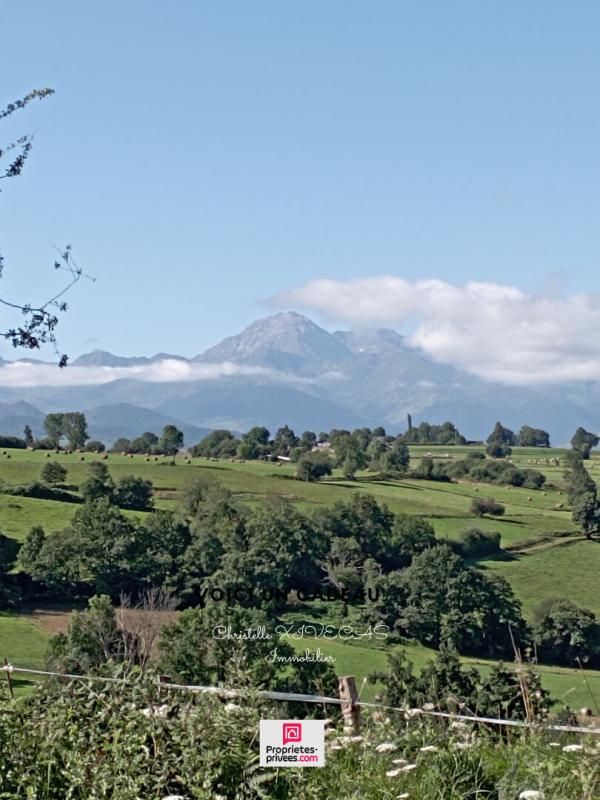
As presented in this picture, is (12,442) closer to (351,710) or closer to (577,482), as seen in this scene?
(577,482)

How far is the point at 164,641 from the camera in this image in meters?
38.8

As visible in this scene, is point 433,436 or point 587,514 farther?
point 433,436

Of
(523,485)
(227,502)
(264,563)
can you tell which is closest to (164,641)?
(264,563)

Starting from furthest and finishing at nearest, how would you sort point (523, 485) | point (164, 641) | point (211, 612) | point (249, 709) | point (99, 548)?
point (523, 485) → point (99, 548) → point (211, 612) → point (164, 641) → point (249, 709)

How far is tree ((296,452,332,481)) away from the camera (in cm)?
10431

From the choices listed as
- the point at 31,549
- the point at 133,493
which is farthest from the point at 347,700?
the point at 133,493

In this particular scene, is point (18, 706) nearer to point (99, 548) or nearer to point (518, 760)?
point (518, 760)

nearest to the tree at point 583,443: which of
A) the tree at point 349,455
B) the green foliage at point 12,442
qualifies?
the tree at point 349,455

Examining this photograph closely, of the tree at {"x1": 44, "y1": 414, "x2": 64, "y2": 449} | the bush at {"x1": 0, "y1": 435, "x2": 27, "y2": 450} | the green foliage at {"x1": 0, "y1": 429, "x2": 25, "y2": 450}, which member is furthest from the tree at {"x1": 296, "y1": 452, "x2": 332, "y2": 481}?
the tree at {"x1": 44, "y1": 414, "x2": 64, "y2": 449}

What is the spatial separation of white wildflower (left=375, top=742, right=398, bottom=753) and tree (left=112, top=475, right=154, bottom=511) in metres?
76.4

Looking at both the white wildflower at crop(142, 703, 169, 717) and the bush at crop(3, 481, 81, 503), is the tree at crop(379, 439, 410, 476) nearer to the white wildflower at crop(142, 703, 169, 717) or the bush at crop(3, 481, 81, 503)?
the bush at crop(3, 481, 81, 503)

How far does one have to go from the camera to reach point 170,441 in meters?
133

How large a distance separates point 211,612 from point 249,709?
43522mm

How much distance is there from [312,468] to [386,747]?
99.9 meters
